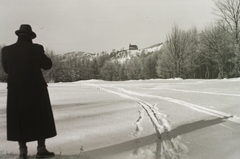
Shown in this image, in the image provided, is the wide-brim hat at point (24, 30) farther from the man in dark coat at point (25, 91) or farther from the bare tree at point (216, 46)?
the bare tree at point (216, 46)

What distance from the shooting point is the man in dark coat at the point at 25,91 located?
80.9 inches

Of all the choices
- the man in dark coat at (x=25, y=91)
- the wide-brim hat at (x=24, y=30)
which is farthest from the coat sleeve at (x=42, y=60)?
the wide-brim hat at (x=24, y=30)

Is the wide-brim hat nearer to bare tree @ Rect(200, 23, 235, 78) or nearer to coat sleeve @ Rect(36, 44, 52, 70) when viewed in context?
coat sleeve @ Rect(36, 44, 52, 70)

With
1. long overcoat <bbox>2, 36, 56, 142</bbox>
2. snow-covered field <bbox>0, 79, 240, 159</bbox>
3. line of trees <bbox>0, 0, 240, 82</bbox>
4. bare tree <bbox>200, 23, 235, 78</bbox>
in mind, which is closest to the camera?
long overcoat <bbox>2, 36, 56, 142</bbox>

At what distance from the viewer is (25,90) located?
2.06 meters

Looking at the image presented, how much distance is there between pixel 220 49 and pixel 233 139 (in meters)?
2.68

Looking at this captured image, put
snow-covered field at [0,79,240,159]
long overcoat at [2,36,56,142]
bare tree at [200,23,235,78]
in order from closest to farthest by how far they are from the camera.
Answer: long overcoat at [2,36,56,142], snow-covered field at [0,79,240,159], bare tree at [200,23,235,78]

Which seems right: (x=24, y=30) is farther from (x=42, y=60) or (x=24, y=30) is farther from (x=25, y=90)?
(x=25, y=90)

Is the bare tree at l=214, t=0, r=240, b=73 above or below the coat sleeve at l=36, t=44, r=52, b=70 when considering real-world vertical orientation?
above

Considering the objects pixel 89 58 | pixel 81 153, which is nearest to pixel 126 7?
pixel 89 58

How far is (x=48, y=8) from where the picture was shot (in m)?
2.77

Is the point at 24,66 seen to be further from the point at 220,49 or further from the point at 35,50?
the point at 220,49

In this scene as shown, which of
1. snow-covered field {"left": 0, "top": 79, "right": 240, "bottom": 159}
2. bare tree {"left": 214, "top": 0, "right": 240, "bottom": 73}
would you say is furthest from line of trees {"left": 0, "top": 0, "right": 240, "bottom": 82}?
snow-covered field {"left": 0, "top": 79, "right": 240, "bottom": 159}

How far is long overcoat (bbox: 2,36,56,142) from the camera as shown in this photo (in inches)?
80.9
